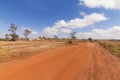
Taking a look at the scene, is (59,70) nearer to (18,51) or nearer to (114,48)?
(18,51)

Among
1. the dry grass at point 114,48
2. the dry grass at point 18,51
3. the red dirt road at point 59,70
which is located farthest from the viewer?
the dry grass at point 114,48

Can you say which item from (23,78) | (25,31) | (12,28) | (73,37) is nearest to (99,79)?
(23,78)

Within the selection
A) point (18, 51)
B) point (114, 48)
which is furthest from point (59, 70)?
point (114, 48)

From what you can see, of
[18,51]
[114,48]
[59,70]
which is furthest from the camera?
[114,48]

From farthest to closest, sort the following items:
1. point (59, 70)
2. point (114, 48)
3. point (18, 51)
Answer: point (114, 48) < point (18, 51) < point (59, 70)

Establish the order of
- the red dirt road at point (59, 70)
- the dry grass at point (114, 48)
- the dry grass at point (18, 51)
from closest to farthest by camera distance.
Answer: the red dirt road at point (59, 70), the dry grass at point (18, 51), the dry grass at point (114, 48)

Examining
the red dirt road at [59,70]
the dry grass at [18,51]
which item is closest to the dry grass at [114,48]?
the red dirt road at [59,70]

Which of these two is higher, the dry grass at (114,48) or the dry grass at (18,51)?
the dry grass at (18,51)

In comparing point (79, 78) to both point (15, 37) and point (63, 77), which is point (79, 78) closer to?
point (63, 77)

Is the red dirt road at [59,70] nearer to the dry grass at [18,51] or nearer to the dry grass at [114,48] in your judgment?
the dry grass at [18,51]

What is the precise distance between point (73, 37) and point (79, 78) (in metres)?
138

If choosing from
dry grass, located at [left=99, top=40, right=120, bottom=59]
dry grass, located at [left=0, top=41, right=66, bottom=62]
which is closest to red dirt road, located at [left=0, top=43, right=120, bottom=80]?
dry grass, located at [left=0, top=41, right=66, bottom=62]

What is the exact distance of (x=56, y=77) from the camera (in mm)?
8273

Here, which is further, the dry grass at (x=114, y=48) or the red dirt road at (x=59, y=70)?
the dry grass at (x=114, y=48)
